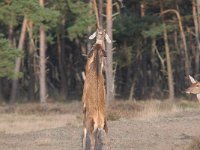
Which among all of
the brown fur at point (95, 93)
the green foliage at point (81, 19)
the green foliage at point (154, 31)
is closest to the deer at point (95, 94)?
the brown fur at point (95, 93)

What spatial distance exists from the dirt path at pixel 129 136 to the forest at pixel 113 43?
28.2ft

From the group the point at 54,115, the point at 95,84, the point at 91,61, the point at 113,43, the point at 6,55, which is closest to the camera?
the point at 95,84

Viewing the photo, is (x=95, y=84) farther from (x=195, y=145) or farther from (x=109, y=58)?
(x=109, y=58)

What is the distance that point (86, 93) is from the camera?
12953mm

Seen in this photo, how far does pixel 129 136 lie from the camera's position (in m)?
21.0

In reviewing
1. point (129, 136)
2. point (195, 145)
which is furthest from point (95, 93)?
point (129, 136)

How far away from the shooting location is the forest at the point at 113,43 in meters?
41.3

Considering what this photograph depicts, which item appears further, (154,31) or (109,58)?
(154,31)

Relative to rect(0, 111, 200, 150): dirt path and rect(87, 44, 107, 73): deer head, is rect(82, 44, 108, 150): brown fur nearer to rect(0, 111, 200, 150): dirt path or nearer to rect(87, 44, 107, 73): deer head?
rect(87, 44, 107, 73): deer head

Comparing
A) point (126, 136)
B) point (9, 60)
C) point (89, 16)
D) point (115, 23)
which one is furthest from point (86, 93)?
point (115, 23)

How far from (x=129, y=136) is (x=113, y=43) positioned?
3408cm

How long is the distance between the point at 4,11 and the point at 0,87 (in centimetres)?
2732

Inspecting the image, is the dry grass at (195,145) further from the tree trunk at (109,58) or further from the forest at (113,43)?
the tree trunk at (109,58)

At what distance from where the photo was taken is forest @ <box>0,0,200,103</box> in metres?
41.3
